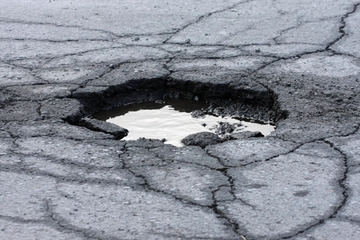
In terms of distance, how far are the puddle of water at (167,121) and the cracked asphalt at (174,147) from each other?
4.9 inches

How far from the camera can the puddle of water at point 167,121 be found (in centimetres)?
380

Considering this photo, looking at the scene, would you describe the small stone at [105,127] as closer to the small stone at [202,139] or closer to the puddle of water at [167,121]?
the puddle of water at [167,121]

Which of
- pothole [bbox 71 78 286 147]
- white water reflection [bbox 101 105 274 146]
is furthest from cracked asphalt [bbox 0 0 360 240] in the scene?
white water reflection [bbox 101 105 274 146]

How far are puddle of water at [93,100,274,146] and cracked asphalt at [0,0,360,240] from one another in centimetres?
12

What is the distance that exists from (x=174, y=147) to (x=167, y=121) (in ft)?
1.90

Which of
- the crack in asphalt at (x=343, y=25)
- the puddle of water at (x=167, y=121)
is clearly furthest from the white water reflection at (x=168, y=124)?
the crack in asphalt at (x=343, y=25)

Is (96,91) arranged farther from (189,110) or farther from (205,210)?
(205,210)

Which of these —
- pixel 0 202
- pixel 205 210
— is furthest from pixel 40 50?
pixel 205 210

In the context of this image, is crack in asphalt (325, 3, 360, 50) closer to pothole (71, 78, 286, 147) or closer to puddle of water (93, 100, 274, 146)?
pothole (71, 78, 286, 147)

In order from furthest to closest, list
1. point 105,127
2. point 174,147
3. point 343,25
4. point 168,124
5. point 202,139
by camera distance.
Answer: point 343,25 → point 168,124 → point 105,127 → point 202,139 → point 174,147

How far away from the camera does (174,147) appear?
341 centimetres

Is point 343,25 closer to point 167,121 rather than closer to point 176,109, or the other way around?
point 176,109

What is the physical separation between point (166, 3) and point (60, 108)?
2.60m

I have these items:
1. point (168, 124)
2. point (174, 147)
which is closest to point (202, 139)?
point (174, 147)
